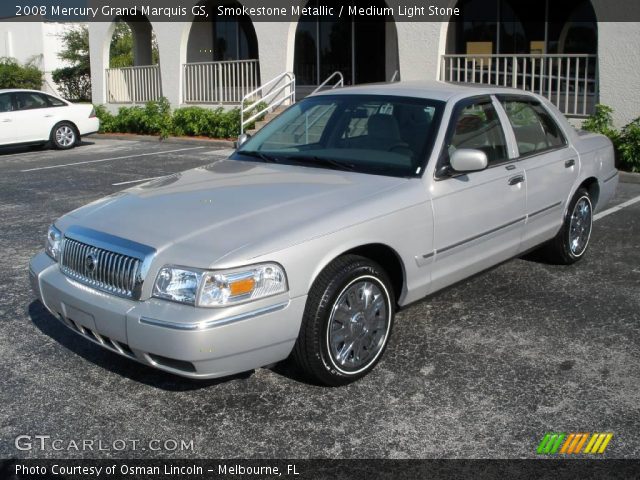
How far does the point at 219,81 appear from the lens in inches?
725

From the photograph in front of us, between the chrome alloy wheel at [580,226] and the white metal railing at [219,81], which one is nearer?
the chrome alloy wheel at [580,226]

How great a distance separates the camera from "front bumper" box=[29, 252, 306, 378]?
3.65 m

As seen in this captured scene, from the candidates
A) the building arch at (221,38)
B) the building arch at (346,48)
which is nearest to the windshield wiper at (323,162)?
the building arch at (346,48)

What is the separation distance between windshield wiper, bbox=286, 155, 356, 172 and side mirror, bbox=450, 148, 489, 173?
0.66 metres

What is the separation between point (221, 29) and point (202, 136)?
449 centimetres

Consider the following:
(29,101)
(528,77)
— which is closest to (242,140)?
(528,77)

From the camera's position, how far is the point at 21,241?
7805 mm

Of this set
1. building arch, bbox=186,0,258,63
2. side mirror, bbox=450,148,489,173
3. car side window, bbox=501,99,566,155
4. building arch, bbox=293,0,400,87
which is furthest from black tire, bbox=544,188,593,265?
building arch, bbox=186,0,258,63

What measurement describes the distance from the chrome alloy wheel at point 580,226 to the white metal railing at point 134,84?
15.4m

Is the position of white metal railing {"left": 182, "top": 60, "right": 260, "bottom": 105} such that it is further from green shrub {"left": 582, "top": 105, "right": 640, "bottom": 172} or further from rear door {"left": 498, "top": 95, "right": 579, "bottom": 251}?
rear door {"left": 498, "top": 95, "right": 579, "bottom": 251}

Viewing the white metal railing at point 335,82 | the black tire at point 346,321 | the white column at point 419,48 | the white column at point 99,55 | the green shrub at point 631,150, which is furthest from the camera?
the white column at point 99,55

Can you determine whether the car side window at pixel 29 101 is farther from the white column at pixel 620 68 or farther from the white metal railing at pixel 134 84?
the white column at pixel 620 68

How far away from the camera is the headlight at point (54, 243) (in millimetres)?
4488

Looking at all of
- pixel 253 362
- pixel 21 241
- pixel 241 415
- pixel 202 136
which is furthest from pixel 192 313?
pixel 202 136
